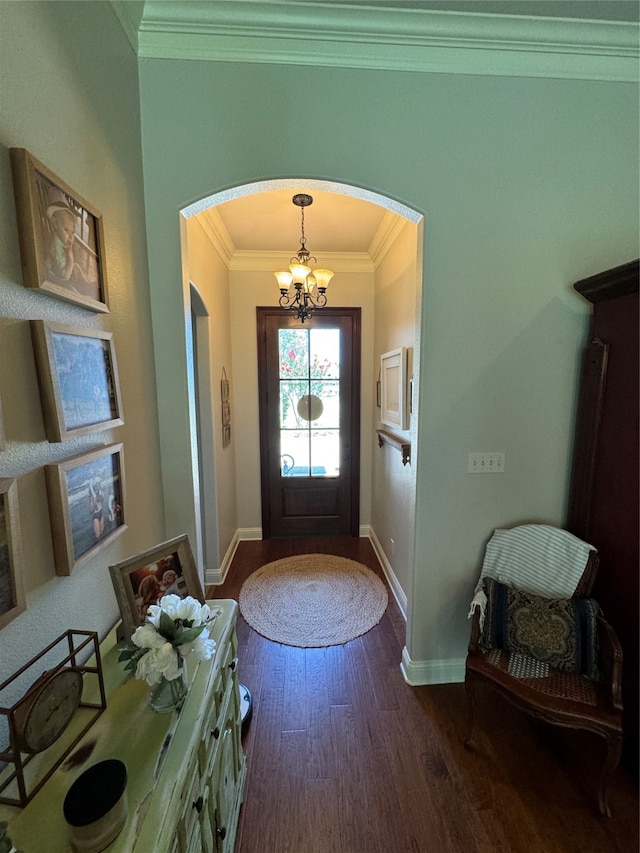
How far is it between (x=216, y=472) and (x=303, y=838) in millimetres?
2045

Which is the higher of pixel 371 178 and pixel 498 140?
pixel 498 140

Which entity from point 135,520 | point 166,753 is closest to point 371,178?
→ point 135,520

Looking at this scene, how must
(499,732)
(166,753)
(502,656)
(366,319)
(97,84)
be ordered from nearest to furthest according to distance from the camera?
(166,753) < (97,84) < (502,656) < (499,732) < (366,319)

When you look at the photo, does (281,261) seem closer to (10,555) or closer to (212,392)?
(212,392)

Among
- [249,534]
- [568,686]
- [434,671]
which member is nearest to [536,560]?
[568,686]

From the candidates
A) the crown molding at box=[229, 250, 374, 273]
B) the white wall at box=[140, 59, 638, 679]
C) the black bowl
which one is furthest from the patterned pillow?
the crown molding at box=[229, 250, 374, 273]

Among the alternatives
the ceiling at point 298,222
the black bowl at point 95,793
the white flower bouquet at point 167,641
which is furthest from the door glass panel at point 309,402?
the black bowl at point 95,793

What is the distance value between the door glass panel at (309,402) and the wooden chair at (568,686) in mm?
2202

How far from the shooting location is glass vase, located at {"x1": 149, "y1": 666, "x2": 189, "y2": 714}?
0.84m

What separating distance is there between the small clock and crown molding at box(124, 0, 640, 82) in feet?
7.06

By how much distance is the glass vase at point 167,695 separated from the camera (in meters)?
0.84

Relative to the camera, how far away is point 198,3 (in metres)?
1.34

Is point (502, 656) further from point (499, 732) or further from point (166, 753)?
point (166, 753)

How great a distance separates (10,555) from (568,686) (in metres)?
1.91
